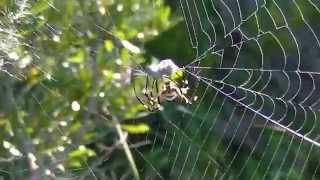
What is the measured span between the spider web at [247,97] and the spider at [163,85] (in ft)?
0.19

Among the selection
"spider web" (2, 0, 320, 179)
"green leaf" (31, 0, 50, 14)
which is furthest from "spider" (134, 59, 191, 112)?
"green leaf" (31, 0, 50, 14)

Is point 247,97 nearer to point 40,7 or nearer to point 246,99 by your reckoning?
point 246,99

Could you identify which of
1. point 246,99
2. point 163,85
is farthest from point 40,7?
point 246,99

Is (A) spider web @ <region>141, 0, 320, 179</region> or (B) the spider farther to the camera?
(A) spider web @ <region>141, 0, 320, 179</region>

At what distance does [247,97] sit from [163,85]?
18 cm

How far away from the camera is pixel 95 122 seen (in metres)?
1.01

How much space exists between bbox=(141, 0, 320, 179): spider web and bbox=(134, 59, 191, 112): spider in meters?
0.06

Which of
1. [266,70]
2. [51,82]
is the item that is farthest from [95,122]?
[266,70]

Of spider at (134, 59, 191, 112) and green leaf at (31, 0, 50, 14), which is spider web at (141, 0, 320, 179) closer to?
spider at (134, 59, 191, 112)

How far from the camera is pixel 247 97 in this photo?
122cm

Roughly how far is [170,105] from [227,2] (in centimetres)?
17

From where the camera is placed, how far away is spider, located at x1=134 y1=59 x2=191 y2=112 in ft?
3.51

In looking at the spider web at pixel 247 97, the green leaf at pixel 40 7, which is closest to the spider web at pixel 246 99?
the spider web at pixel 247 97

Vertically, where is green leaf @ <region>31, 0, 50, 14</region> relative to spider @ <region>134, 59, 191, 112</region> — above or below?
above
